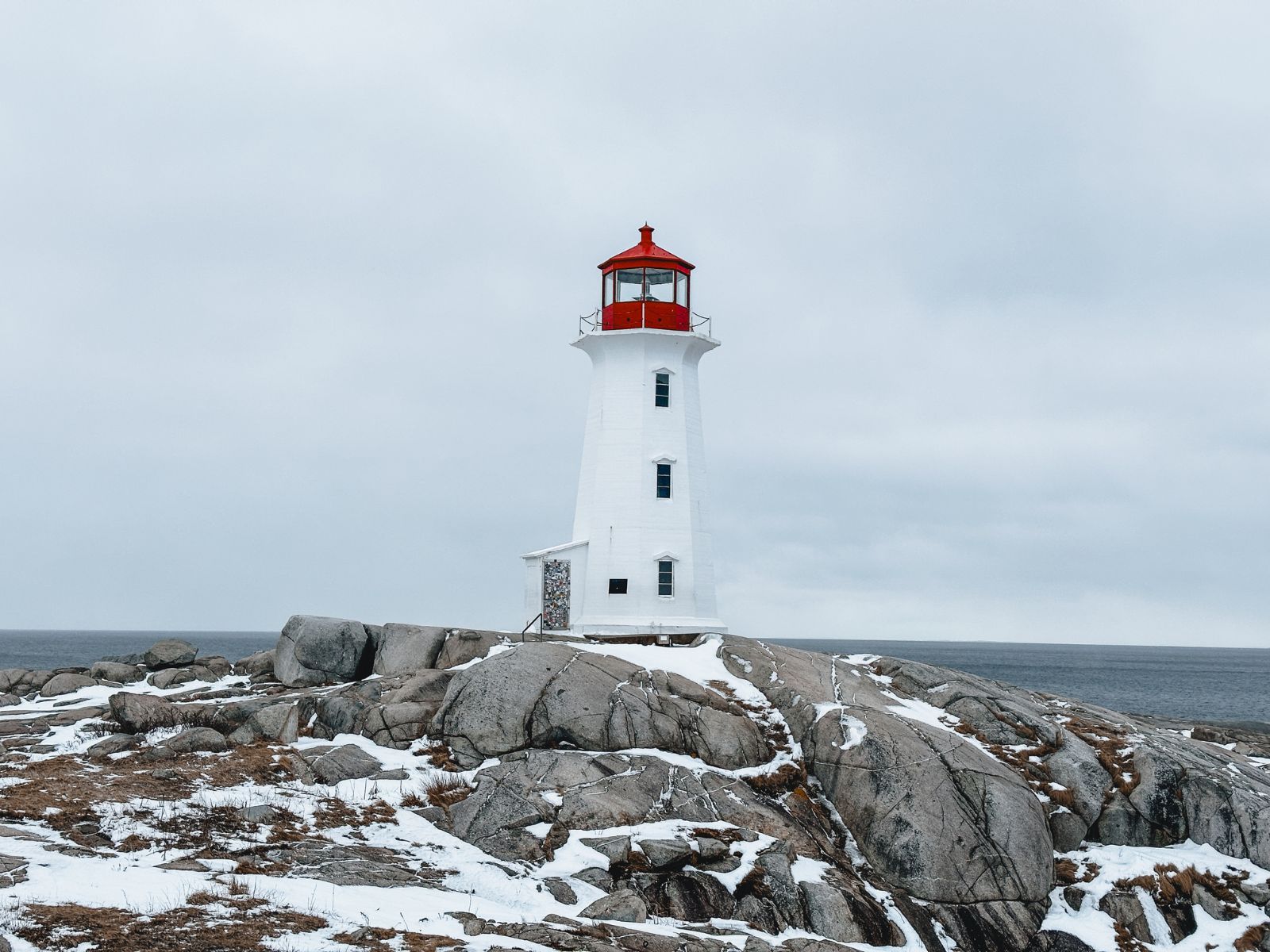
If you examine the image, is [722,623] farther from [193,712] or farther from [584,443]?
[193,712]

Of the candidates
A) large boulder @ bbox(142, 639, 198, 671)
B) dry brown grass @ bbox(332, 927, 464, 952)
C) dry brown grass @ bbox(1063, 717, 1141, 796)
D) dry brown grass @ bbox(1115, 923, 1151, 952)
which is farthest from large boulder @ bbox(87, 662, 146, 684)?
dry brown grass @ bbox(1115, 923, 1151, 952)

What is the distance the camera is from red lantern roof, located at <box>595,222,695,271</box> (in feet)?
119

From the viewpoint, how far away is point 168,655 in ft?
110

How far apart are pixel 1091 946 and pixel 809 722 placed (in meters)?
7.08

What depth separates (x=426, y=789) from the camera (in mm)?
21641

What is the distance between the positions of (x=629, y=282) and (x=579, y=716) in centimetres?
1775

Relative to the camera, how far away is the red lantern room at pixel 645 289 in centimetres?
3569

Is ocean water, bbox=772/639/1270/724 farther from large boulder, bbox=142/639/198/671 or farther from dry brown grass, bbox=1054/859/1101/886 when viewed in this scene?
large boulder, bbox=142/639/198/671

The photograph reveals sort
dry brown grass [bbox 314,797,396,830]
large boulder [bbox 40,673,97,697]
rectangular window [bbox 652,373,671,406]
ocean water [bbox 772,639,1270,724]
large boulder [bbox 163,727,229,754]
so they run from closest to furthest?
dry brown grass [bbox 314,797,396,830] < large boulder [bbox 163,727,229,754] < large boulder [bbox 40,673,97,697] < rectangular window [bbox 652,373,671,406] < ocean water [bbox 772,639,1270,724]

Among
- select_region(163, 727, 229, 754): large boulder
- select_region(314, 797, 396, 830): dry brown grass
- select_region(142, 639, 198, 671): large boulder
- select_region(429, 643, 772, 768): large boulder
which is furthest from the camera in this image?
select_region(142, 639, 198, 671): large boulder

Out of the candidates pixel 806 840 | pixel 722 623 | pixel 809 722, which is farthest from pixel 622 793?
pixel 722 623

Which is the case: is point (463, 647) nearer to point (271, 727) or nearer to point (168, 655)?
point (271, 727)

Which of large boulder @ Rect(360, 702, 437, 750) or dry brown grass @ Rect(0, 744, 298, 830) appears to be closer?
dry brown grass @ Rect(0, 744, 298, 830)

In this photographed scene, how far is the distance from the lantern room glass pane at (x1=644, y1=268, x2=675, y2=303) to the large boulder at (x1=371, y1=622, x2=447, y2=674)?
13.8 meters
